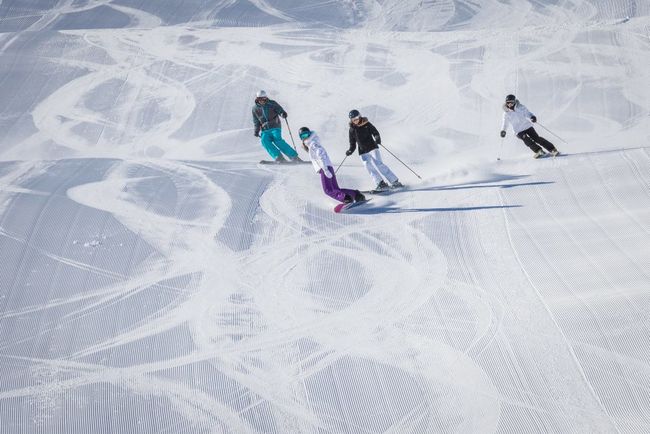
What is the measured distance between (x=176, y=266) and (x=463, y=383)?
4.06m

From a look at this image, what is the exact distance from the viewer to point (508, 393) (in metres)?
5.80

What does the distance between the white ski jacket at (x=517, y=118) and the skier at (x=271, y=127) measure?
3.71 m

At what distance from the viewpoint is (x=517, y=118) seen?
34.0ft

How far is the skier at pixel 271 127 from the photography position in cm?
1088

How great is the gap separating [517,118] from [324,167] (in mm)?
3600

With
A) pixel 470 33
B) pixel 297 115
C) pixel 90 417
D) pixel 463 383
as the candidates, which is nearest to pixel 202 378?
pixel 90 417

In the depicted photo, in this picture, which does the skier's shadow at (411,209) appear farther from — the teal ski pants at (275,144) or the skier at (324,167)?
the teal ski pants at (275,144)

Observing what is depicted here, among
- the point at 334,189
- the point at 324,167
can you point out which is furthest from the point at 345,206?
the point at 324,167

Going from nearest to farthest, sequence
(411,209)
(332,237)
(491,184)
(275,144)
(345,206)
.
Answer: (332,237), (411,209), (345,206), (491,184), (275,144)

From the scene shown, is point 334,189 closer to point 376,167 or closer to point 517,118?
point 376,167

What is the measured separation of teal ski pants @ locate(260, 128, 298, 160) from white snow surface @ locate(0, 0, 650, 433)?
1.33 feet

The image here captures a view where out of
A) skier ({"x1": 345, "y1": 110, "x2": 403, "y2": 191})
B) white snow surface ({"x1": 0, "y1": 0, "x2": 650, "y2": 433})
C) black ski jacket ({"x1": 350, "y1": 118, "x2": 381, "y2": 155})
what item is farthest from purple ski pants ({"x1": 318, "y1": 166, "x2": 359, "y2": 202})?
black ski jacket ({"x1": 350, "y1": 118, "x2": 381, "y2": 155})

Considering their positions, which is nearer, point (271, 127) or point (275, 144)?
point (271, 127)

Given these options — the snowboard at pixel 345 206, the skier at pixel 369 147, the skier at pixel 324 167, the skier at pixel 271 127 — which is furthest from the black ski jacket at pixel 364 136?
the skier at pixel 271 127
